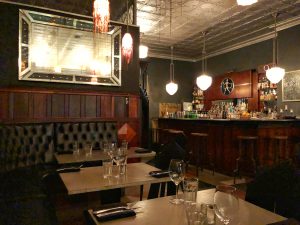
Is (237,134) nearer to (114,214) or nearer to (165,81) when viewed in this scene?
(114,214)

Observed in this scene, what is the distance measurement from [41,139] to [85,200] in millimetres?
1225

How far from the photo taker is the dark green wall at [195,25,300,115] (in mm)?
6496

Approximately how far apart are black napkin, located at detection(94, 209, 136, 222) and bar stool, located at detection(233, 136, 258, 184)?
393cm

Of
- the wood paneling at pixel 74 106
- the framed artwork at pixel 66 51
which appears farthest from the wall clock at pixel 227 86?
the wood paneling at pixel 74 106

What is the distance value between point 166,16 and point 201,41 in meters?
2.48

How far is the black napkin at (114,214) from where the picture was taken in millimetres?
1227

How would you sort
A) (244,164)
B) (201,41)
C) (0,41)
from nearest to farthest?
(0,41) → (244,164) → (201,41)

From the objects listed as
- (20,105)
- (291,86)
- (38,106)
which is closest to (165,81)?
(291,86)

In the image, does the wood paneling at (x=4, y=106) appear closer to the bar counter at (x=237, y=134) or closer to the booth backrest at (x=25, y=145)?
the booth backrest at (x=25, y=145)

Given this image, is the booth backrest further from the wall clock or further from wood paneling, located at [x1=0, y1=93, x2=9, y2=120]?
the wall clock

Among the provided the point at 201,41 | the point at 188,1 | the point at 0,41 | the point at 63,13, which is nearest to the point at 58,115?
the point at 0,41

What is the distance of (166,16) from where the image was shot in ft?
20.2

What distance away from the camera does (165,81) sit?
32.5ft

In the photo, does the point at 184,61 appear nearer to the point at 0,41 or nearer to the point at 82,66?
the point at 82,66
